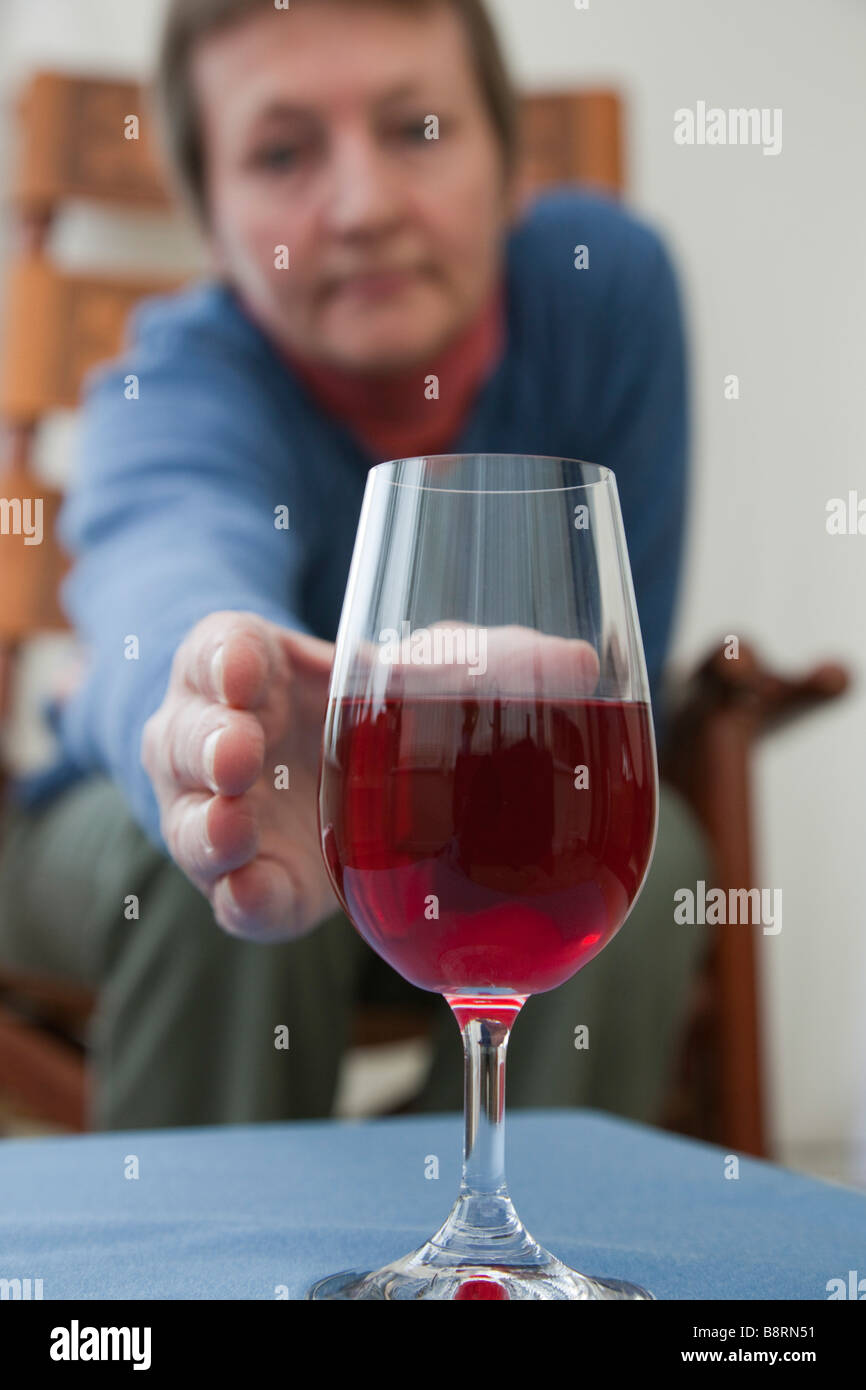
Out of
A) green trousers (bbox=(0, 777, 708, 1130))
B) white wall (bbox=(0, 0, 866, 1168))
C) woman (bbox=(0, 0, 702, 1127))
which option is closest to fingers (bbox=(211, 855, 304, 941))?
woman (bbox=(0, 0, 702, 1127))

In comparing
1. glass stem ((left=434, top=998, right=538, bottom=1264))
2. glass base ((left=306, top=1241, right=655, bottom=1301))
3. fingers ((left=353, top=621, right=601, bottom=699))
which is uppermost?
fingers ((left=353, top=621, right=601, bottom=699))

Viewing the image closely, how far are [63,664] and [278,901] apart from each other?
1616mm

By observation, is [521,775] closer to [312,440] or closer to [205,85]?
[312,440]

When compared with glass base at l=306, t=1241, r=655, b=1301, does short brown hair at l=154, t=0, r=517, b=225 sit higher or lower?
higher

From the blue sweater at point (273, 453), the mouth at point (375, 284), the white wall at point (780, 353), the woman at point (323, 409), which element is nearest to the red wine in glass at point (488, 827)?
the blue sweater at point (273, 453)

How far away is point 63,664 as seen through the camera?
1899 mm

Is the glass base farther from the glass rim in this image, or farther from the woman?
the woman

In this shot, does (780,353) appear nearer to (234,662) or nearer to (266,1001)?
(266,1001)

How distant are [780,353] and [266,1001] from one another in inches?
52.3

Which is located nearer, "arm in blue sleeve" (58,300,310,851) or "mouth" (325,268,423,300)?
"arm in blue sleeve" (58,300,310,851)

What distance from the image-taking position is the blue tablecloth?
0.35 metres

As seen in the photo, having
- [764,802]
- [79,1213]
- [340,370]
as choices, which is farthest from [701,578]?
[79,1213]

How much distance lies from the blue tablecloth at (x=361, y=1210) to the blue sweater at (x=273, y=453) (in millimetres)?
114

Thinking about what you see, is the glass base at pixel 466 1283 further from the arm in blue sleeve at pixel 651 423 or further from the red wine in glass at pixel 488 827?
the arm in blue sleeve at pixel 651 423
